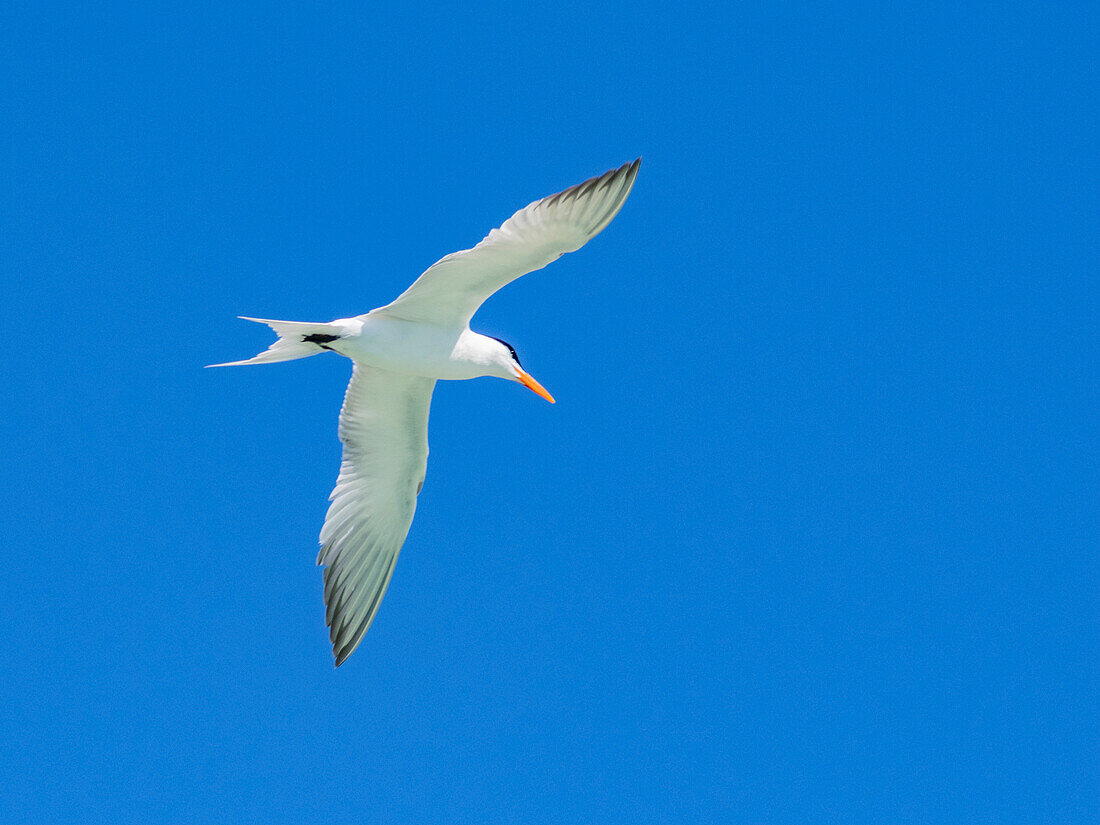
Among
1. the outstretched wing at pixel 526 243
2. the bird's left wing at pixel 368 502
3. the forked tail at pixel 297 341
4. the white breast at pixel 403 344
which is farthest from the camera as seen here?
the bird's left wing at pixel 368 502

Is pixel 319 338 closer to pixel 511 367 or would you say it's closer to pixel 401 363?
pixel 401 363

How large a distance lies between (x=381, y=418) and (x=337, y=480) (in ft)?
2.64

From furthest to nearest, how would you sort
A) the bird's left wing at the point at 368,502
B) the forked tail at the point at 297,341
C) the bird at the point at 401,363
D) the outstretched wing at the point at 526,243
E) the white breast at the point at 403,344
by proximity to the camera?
the bird's left wing at the point at 368,502
the white breast at the point at 403,344
the forked tail at the point at 297,341
the bird at the point at 401,363
the outstretched wing at the point at 526,243

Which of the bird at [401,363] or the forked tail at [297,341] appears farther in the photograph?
the forked tail at [297,341]

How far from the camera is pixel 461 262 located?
8.62m

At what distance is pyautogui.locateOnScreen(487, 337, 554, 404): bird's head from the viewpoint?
32.1 feet

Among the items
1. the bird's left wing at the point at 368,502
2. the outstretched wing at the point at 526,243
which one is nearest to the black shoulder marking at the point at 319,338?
the outstretched wing at the point at 526,243

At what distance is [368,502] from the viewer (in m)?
11.1

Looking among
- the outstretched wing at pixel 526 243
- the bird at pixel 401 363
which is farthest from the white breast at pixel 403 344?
the outstretched wing at pixel 526 243

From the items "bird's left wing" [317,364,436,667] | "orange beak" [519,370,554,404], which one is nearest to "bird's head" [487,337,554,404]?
"orange beak" [519,370,554,404]

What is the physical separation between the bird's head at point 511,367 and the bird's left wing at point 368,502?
3.28 ft

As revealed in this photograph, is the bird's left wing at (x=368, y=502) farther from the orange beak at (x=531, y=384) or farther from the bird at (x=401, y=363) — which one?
the orange beak at (x=531, y=384)

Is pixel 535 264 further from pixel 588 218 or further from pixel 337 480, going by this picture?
pixel 337 480

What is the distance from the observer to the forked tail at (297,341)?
9227 millimetres
